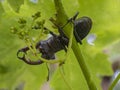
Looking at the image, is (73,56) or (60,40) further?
(73,56)

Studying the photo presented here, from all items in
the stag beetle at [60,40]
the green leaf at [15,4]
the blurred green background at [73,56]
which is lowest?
the blurred green background at [73,56]

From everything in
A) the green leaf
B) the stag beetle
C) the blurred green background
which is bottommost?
the blurred green background

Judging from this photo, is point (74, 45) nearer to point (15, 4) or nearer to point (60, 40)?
point (60, 40)

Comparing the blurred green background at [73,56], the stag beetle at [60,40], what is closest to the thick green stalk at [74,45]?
the stag beetle at [60,40]

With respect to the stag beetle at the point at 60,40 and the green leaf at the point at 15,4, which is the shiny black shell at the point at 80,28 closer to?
the stag beetle at the point at 60,40

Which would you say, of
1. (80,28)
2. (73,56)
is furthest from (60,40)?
(73,56)

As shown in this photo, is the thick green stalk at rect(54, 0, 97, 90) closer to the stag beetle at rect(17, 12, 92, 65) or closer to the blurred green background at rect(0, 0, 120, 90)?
the stag beetle at rect(17, 12, 92, 65)

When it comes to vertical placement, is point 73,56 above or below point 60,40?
below

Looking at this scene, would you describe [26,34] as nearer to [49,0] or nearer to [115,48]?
[49,0]

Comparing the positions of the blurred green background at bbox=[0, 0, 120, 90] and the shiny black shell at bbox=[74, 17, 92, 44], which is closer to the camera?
the shiny black shell at bbox=[74, 17, 92, 44]

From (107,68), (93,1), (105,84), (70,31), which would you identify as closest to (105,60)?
(107,68)

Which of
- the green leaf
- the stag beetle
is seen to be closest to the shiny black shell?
the stag beetle
